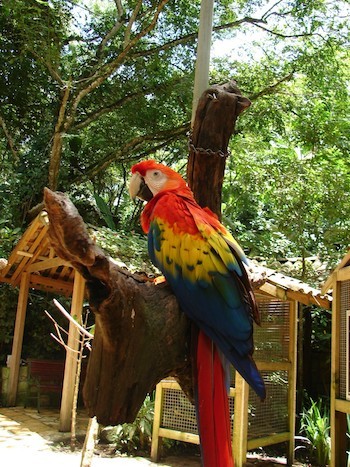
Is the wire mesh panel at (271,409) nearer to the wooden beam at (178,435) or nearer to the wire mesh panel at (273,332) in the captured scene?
the wire mesh panel at (273,332)

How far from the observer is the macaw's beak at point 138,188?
60.7 inches

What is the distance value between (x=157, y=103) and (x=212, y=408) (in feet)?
28.1

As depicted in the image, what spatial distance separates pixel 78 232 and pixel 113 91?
865 cm

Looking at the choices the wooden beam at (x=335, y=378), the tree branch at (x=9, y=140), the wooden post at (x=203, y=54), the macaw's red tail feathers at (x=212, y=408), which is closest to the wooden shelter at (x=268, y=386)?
the wooden beam at (x=335, y=378)

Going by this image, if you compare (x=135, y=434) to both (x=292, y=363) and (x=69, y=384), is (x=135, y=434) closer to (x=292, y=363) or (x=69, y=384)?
(x=69, y=384)

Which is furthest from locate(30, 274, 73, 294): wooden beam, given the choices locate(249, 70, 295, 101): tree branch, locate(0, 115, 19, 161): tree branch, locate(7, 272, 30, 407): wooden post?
locate(249, 70, 295, 101): tree branch

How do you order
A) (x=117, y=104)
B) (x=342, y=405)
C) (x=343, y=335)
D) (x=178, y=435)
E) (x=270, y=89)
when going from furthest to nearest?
(x=117, y=104) < (x=270, y=89) < (x=178, y=435) < (x=343, y=335) < (x=342, y=405)

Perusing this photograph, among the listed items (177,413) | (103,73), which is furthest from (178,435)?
(103,73)

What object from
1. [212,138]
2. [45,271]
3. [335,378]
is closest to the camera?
[212,138]

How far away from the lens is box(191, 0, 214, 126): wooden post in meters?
1.99

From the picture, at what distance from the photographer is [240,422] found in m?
4.34

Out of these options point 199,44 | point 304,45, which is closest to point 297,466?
point 199,44

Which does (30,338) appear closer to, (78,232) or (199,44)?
(199,44)

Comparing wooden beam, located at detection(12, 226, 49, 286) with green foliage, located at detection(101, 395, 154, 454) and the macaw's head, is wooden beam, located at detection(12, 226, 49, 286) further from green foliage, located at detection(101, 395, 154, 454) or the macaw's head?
the macaw's head
